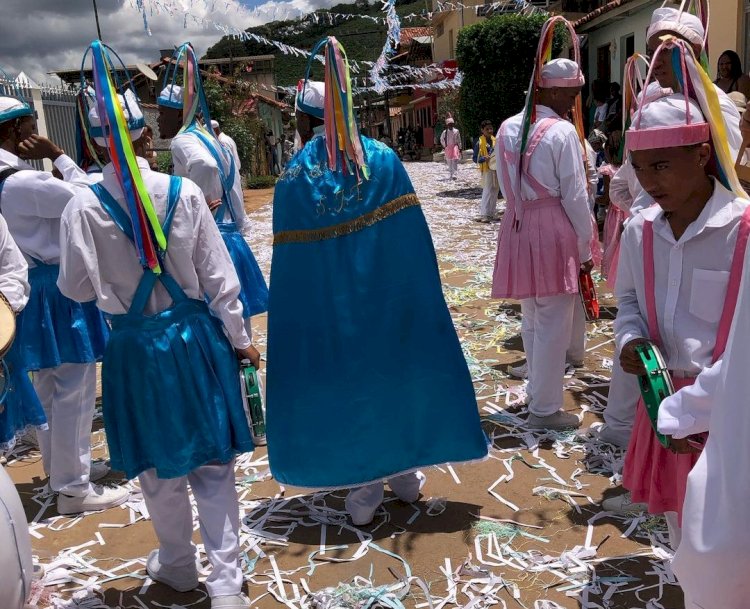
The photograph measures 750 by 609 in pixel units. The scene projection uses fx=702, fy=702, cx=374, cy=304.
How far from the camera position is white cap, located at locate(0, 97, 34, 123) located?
3.87m

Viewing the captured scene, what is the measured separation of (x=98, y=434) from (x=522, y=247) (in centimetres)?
338

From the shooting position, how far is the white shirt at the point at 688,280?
7.68ft

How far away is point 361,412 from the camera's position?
11.6ft

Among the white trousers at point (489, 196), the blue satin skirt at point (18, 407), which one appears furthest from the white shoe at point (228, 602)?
the white trousers at point (489, 196)

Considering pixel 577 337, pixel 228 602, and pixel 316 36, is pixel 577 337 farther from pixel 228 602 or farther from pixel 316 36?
pixel 316 36

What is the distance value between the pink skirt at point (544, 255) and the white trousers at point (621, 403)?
0.62 m

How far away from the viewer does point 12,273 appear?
3.31m

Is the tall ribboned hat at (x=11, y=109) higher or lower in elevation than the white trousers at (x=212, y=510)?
higher

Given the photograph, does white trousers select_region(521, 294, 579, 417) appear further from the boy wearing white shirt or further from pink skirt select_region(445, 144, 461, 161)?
pink skirt select_region(445, 144, 461, 161)

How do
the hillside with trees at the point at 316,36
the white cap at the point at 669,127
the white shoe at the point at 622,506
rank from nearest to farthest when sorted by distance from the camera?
the white cap at the point at 669,127, the white shoe at the point at 622,506, the hillside with trees at the point at 316,36

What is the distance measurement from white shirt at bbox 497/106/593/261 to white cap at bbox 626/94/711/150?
1.95m

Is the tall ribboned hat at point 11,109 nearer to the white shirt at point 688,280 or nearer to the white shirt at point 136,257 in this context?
the white shirt at point 136,257

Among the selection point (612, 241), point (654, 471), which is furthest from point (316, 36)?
point (654, 471)

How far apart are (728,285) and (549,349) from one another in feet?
7.61
